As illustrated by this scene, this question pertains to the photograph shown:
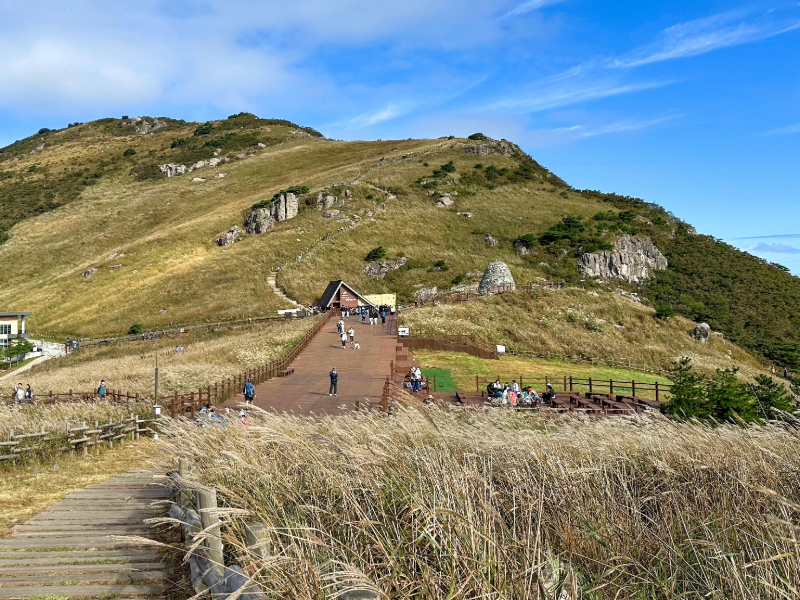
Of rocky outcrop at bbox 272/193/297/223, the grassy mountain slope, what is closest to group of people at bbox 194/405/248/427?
the grassy mountain slope

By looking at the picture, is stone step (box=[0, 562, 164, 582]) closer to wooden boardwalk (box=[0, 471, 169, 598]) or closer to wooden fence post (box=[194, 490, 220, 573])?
wooden boardwalk (box=[0, 471, 169, 598])

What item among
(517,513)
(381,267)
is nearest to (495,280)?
(381,267)

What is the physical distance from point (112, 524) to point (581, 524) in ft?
20.9

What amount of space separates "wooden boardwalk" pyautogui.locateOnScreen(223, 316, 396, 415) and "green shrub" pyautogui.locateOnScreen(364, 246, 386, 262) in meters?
27.4

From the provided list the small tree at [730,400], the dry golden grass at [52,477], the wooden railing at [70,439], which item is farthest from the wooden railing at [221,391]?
the small tree at [730,400]

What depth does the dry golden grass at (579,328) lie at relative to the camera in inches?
1623

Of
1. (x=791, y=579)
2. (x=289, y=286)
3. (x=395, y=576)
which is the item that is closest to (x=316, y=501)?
(x=395, y=576)

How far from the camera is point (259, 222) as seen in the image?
7612cm

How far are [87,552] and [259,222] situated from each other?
237ft

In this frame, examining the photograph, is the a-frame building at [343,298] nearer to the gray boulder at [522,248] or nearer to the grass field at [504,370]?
the grass field at [504,370]

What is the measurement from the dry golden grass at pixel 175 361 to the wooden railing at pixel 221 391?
2.13m

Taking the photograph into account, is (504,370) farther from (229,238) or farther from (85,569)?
(229,238)

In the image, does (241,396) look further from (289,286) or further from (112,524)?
(289,286)

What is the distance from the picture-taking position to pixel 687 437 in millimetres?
6230
